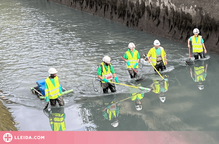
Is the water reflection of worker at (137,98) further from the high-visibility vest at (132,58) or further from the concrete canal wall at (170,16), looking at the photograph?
the concrete canal wall at (170,16)

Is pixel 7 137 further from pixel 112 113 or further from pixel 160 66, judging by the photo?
pixel 160 66

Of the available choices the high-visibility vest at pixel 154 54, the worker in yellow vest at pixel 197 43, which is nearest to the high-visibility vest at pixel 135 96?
the high-visibility vest at pixel 154 54

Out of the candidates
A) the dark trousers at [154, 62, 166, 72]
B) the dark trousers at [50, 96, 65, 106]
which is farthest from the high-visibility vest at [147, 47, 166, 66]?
the dark trousers at [50, 96, 65, 106]

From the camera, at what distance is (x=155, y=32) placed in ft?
75.8

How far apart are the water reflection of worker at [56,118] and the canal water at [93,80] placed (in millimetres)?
45

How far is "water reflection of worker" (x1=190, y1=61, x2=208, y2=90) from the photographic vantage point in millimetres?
14343

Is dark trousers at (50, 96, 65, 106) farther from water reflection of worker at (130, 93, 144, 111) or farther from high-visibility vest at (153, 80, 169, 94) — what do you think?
high-visibility vest at (153, 80, 169, 94)

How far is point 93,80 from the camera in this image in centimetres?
1568

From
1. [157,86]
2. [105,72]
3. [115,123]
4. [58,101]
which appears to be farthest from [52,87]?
[157,86]

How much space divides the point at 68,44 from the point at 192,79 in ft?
35.5

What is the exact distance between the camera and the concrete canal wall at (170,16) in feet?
59.8

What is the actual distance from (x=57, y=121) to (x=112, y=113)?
2232 mm

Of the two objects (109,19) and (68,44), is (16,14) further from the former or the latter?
(68,44)

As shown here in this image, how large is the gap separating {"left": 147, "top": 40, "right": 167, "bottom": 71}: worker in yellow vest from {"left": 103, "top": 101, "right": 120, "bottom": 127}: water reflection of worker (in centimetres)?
383
